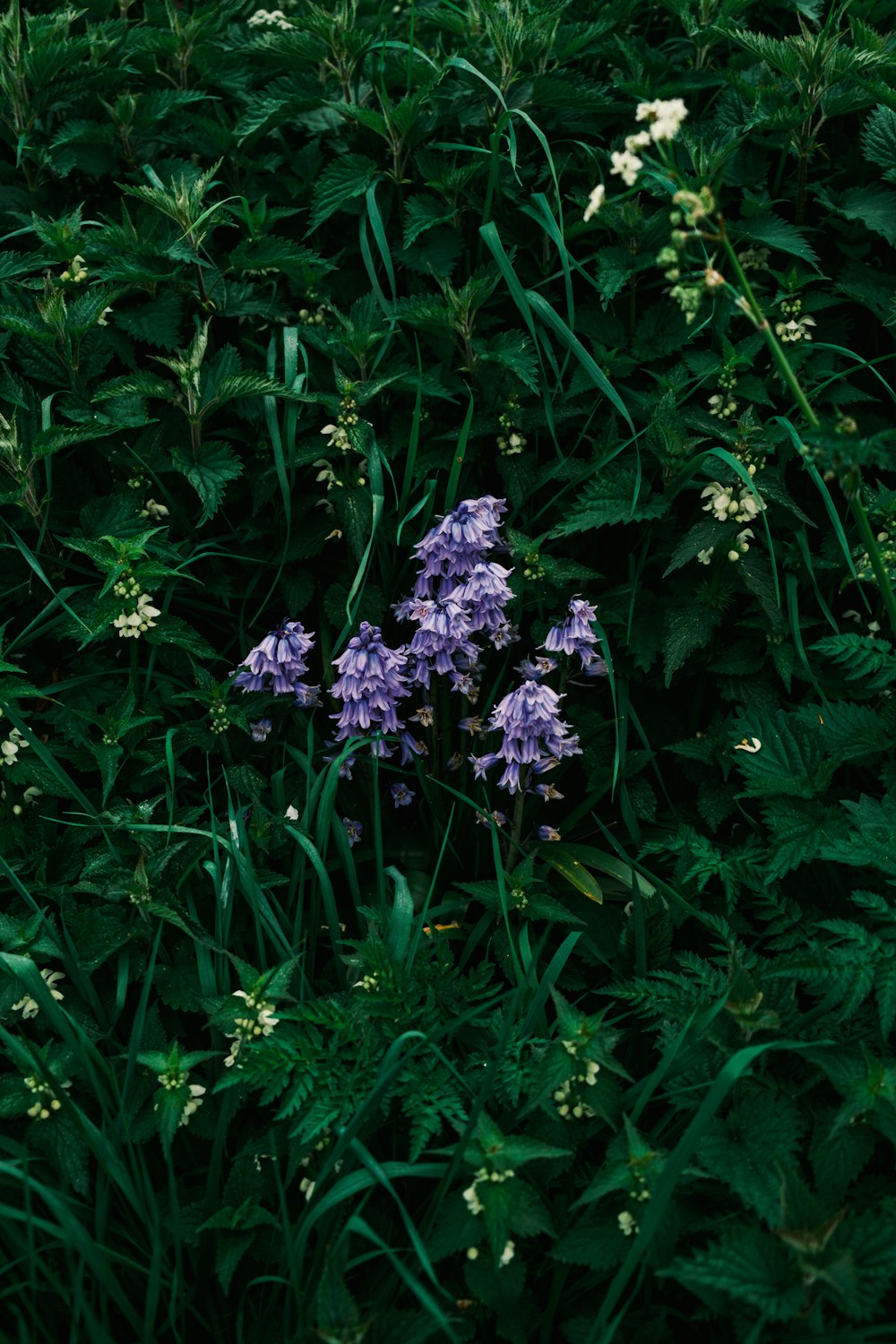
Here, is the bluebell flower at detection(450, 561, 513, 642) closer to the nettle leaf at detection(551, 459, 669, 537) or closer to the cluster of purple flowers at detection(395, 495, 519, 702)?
the cluster of purple flowers at detection(395, 495, 519, 702)

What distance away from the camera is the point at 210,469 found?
2514mm

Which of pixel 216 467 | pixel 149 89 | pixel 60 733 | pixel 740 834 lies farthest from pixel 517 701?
pixel 149 89

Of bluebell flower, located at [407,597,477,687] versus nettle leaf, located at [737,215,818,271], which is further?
nettle leaf, located at [737,215,818,271]

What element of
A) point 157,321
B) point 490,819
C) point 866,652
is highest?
point 157,321

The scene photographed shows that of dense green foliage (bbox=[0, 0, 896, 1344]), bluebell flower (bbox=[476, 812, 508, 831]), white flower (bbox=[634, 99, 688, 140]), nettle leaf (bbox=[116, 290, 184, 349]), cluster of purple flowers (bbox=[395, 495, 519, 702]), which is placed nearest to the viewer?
white flower (bbox=[634, 99, 688, 140])

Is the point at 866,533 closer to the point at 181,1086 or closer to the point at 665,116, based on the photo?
the point at 665,116

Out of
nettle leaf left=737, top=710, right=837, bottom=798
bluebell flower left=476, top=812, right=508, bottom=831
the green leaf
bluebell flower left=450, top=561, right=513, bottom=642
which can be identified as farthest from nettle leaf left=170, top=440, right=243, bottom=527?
the green leaf

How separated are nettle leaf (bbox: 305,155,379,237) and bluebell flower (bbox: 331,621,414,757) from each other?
1055 mm

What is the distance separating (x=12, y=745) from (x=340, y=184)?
60.2 inches

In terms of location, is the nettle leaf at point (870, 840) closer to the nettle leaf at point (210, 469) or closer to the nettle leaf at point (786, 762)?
the nettle leaf at point (786, 762)

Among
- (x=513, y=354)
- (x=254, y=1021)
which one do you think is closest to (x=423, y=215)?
(x=513, y=354)

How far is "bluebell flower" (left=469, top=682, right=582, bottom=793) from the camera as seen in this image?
2.21 meters

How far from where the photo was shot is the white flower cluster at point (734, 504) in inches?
92.1

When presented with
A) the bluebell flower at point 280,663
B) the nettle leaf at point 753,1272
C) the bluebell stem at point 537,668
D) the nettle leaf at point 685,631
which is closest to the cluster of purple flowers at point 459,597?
the bluebell stem at point 537,668
